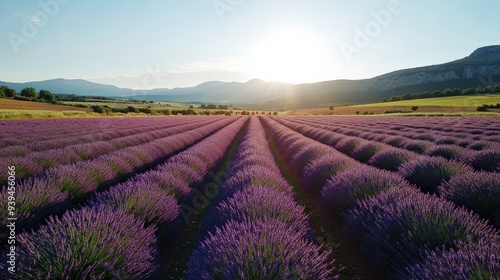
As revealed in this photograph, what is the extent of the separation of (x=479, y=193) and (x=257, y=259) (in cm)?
311

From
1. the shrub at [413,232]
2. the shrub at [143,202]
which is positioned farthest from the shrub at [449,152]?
the shrub at [143,202]

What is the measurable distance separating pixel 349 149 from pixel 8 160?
8.79 meters

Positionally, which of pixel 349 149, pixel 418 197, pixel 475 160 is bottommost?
pixel 349 149

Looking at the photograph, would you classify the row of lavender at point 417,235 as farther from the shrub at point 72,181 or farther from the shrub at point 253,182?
the shrub at point 72,181

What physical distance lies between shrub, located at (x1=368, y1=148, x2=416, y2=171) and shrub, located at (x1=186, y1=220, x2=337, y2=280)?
495 centimetres

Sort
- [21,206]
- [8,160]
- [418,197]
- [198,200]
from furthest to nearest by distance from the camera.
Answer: [8,160] → [198,200] → [21,206] → [418,197]

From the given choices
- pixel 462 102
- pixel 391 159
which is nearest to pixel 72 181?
pixel 391 159

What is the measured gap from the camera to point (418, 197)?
286 cm

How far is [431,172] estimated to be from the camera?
15.3 ft

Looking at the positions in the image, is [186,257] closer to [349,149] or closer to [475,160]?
[475,160]

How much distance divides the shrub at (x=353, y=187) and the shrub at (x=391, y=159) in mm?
2283

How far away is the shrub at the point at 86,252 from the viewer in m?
1.86

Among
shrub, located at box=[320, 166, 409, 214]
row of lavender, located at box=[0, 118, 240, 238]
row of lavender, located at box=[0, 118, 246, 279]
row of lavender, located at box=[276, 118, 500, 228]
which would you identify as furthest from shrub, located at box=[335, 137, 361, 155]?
row of lavender, located at box=[0, 118, 246, 279]

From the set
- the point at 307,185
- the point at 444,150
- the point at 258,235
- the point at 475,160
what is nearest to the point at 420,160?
the point at 475,160
